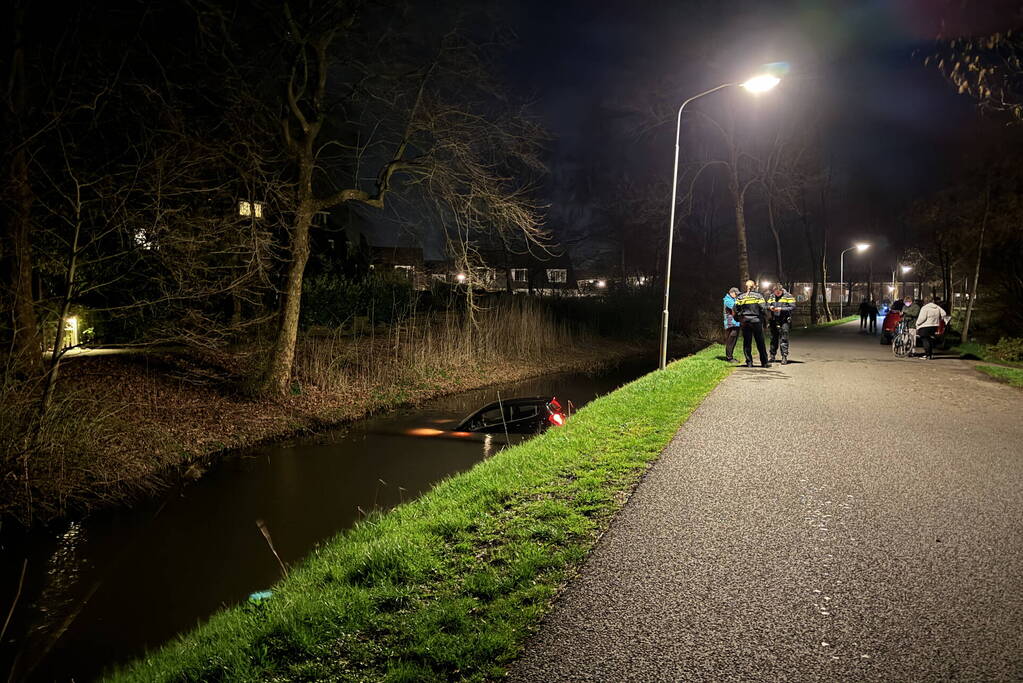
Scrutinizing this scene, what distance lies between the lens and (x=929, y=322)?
57.4 feet

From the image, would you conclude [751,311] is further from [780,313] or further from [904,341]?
[904,341]

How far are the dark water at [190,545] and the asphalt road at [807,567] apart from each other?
3945 millimetres

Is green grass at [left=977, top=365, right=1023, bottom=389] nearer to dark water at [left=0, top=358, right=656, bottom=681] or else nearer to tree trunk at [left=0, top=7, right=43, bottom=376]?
dark water at [left=0, top=358, right=656, bottom=681]

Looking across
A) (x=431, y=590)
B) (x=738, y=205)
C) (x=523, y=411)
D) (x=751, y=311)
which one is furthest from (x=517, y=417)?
(x=738, y=205)

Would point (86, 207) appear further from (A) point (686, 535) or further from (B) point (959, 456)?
(B) point (959, 456)

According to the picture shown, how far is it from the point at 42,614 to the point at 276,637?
150 inches

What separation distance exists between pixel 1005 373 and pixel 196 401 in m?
17.2

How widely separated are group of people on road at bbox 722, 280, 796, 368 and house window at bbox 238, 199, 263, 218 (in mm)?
10715

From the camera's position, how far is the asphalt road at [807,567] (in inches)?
122

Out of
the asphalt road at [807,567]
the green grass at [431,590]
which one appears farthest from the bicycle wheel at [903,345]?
the green grass at [431,590]

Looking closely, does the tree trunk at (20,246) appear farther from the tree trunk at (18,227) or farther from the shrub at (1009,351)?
the shrub at (1009,351)

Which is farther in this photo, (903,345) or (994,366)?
(903,345)

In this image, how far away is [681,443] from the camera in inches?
303

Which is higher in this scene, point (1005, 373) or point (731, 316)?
point (731, 316)
